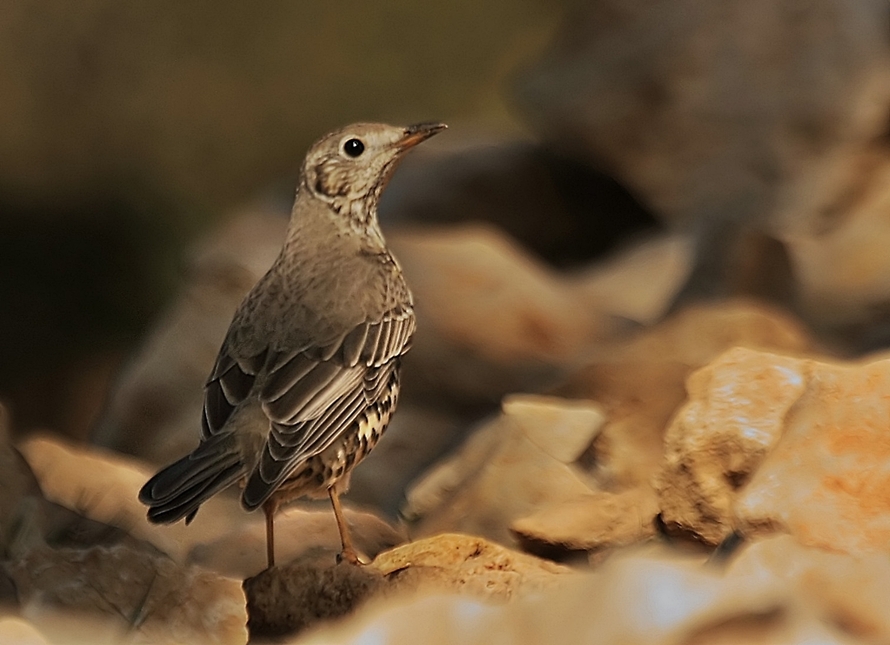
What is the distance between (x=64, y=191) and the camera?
13.8m

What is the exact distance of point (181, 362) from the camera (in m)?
6.96

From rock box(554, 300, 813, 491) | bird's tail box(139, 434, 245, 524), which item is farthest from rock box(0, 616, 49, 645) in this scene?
rock box(554, 300, 813, 491)

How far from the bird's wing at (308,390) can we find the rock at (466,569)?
1.23ft

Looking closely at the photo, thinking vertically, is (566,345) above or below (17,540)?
below

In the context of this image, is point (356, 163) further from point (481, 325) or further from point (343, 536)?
point (481, 325)

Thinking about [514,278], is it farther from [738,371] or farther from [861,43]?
[738,371]

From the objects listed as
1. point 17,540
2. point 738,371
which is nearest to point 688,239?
point 738,371

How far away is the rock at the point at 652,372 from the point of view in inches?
193

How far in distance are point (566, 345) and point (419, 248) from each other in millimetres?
880

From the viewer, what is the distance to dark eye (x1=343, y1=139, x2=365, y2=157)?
4.20 metres

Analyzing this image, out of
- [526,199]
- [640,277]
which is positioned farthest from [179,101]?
[640,277]

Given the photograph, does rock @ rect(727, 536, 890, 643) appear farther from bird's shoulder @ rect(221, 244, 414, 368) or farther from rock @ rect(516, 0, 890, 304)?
rock @ rect(516, 0, 890, 304)

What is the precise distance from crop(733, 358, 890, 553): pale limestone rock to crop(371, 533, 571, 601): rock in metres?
0.52

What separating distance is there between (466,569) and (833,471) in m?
0.88
